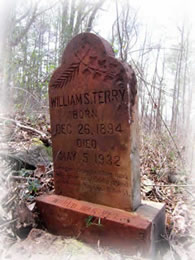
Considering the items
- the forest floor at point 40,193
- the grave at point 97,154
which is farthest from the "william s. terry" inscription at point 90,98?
the forest floor at point 40,193

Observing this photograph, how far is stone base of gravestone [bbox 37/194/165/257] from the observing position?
1537 millimetres

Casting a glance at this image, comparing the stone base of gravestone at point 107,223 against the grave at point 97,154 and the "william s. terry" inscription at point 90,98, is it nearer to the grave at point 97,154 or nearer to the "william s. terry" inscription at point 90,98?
the grave at point 97,154

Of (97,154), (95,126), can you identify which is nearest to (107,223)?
(97,154)

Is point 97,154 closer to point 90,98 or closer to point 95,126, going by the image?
point 95,126

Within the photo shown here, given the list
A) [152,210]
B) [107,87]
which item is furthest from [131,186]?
[107,87]

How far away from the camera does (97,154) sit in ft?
6.08

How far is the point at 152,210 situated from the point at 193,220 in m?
0.85

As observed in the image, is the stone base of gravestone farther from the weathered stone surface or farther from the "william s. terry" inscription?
the "william s. terry" inscription

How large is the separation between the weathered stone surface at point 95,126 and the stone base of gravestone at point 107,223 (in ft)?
0.32

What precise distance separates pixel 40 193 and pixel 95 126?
1114mm

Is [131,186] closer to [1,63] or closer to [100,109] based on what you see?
[100,109]

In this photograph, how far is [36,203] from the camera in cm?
208

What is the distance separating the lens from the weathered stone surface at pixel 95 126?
66.0 inches

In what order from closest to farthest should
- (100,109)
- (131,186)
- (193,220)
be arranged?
(131,186)
(100,109)
(193,220)
